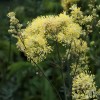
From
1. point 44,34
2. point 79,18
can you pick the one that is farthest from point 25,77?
point 44,34

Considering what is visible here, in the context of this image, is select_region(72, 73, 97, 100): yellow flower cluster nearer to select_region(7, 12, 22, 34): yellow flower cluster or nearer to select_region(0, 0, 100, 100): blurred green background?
select_region(7, 12, 22, 34): yellow flower cluster

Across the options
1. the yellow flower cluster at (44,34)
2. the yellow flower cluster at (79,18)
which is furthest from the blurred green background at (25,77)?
the yellow flower cluster at (44,34)

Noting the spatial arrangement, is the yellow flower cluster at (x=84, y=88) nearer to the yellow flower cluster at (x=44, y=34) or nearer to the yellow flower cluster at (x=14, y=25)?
the yellow flower cluster at (x=44, y=34)

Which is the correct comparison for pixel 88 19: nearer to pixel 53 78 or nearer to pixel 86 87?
pixel 86 87

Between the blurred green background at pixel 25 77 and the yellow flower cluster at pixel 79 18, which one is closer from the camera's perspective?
the yellow flower cluster at pixel 79 18

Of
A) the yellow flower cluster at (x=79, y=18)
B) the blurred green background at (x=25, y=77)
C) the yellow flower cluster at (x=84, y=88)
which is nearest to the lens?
the yellow flower cluster at (x=84, y=88)

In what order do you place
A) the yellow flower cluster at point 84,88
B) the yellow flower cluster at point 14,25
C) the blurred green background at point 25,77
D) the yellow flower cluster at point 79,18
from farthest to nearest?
the blurred green background at point 25,77
the yellow flower cluster at point 79,18
the yellow flower cluster at point 14,25
the yellow flower cluster at point 84,88

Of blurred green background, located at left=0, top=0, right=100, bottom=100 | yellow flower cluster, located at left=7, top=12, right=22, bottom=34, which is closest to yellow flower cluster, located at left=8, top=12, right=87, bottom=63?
yellow flower cluster, located at left=7, top=12, right=22, bottom=34

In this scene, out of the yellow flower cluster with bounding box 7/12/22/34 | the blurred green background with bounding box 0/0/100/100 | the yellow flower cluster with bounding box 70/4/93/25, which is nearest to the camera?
the yellow flower cluster with bounding box 7/12/22/34

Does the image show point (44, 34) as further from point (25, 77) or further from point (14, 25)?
point (25, 77)

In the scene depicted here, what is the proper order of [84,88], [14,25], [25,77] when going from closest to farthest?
[84,88] < [14,25] < [25,77]

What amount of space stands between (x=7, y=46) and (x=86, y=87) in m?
3.17

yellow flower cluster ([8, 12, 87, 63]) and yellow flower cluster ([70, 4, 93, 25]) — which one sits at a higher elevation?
yellow flower cluster ([70, 4, 93, 25])

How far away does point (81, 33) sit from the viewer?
8.30 feet
